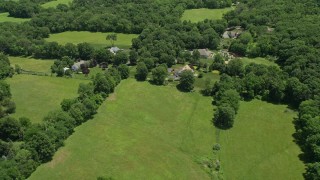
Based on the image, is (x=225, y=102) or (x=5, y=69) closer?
(x=225, y=102)

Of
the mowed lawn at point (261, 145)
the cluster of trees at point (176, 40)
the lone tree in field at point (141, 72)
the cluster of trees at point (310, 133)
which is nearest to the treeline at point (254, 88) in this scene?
the mowed lawn at point (261, 145)

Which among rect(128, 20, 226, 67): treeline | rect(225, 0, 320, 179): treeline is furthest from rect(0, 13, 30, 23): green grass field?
rect(225, 0, 320, 179): treeline

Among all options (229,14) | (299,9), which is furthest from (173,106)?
(299,9)

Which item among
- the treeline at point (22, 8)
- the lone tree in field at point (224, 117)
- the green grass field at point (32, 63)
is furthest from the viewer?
the treeline at point (22, 8)

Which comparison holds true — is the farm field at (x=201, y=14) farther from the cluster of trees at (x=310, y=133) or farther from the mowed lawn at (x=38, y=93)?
the cluster of trees at (x=310, y=133)

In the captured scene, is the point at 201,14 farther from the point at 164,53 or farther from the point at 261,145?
the point at 261,145

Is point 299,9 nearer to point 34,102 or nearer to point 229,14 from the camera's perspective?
point 229,14

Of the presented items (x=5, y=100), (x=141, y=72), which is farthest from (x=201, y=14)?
(x=5, y=100)
